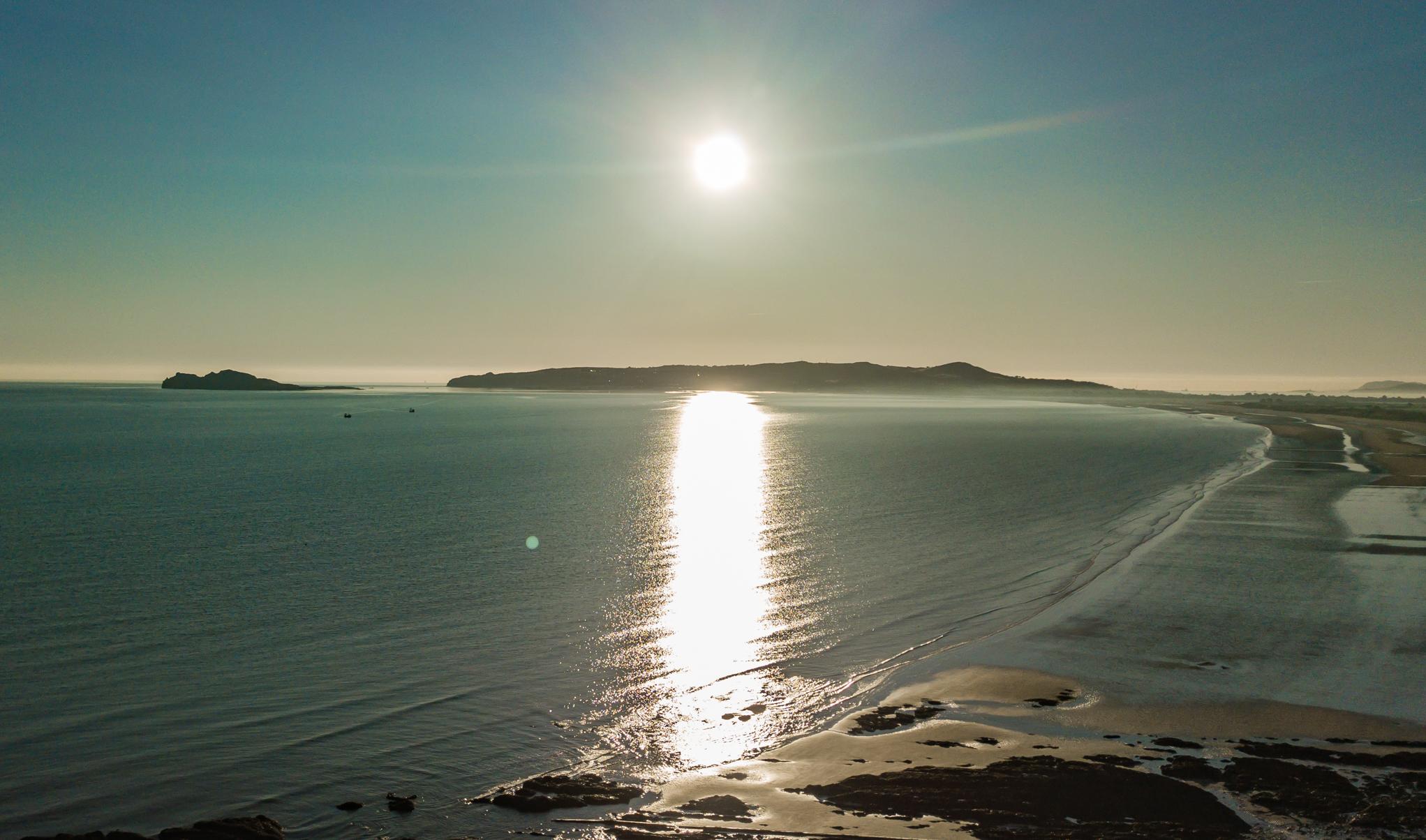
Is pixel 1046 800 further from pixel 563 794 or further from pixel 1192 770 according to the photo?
pixel 563 794

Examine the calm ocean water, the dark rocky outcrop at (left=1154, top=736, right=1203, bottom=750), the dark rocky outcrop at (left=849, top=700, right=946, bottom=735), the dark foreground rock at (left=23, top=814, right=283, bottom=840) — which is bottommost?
the calm ocean water

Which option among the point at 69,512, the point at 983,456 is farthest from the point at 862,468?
the point at 69,512

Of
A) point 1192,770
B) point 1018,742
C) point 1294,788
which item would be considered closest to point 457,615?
point 1018,742

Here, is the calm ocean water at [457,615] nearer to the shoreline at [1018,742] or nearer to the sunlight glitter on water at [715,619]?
the sunlight glitter on water at [715,619]

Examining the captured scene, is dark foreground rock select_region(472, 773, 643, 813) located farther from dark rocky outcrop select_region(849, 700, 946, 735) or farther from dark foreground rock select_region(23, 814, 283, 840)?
dark rocky outcrop select_region(849, 700, 946, 735)

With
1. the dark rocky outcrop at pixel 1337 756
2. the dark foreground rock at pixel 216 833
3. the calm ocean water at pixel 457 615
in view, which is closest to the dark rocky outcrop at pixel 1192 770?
the dark rocky outcrop at pixel 1337 756

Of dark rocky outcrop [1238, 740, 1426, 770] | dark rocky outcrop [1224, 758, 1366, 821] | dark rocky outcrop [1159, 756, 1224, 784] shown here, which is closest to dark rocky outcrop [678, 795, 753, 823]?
dark rocky outcrop [1159, 756, 1224, 784]

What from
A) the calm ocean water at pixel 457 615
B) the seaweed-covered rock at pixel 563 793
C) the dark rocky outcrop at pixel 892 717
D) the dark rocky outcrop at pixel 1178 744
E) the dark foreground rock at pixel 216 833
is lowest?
the calm ocean water at pixel 457 615
